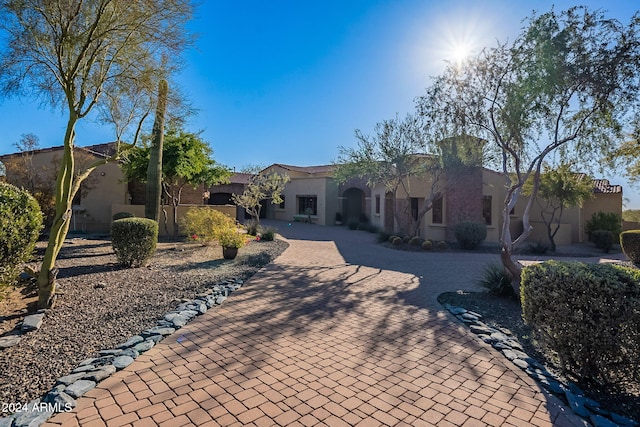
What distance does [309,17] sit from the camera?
32.4ft

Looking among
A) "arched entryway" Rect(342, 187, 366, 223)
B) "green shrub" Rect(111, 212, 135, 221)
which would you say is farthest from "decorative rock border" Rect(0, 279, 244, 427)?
"arched entryway" Rect(342, 187, 366, 223)

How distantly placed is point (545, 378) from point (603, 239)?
61.1 feet

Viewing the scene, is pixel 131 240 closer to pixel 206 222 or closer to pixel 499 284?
pixel 206 222

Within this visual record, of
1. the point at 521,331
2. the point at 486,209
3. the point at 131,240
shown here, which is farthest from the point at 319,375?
the point at 486,209

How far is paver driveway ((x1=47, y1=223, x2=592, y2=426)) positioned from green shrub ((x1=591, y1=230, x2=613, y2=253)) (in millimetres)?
16559

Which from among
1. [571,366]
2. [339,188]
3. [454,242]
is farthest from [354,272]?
[339,188]

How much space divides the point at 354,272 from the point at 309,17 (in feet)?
25.0

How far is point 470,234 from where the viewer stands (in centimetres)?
1673

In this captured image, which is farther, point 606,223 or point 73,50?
point 606,223

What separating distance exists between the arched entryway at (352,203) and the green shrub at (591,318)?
27.6 m

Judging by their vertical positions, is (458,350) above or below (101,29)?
below

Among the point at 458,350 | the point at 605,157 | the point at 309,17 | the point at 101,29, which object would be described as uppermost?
the point at 309,17

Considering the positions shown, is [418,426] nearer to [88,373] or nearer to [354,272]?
[88,373]

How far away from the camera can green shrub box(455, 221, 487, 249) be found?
1677cm
